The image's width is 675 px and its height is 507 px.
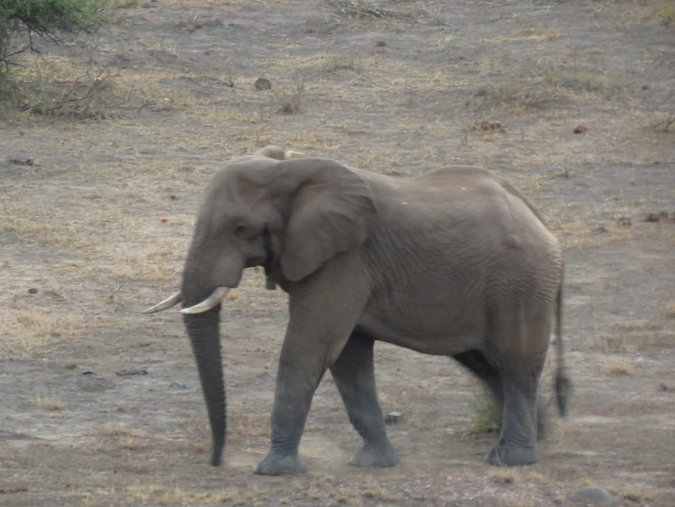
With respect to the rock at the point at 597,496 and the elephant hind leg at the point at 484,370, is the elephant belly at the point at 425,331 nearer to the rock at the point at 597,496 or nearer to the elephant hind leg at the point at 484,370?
the elephant hind leg at the point at 484,370

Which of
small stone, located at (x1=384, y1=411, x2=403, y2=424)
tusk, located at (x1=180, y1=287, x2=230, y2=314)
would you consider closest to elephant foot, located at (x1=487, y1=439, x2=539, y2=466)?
small stone, located at (x1=384, y1=411, x2=403, y2=424)

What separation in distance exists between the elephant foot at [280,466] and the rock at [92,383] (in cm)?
205

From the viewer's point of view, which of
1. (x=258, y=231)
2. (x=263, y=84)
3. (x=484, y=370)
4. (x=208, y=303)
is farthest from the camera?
(x=263, y=84)

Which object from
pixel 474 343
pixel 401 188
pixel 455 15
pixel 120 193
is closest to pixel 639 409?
pixel 474 343

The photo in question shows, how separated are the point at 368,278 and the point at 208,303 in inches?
30.9

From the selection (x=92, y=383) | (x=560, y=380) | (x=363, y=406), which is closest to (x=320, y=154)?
(x=92, y=383)

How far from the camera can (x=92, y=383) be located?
30.6 ft

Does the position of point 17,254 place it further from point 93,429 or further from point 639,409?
point 639,409

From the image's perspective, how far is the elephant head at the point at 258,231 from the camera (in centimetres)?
723

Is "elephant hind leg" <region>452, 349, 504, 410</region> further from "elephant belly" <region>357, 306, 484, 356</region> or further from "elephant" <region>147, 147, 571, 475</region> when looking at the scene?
"elephant belly" <region>357, 306, 484, 356</region>

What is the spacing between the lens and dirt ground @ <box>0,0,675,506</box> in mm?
7637

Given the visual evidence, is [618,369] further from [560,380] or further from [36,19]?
[36,19]

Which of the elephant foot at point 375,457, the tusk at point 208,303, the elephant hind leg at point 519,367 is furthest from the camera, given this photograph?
the elephant foot at point 375,457

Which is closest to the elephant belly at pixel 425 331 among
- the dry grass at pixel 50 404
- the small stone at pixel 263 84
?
the dry grass at pixel 50 404
